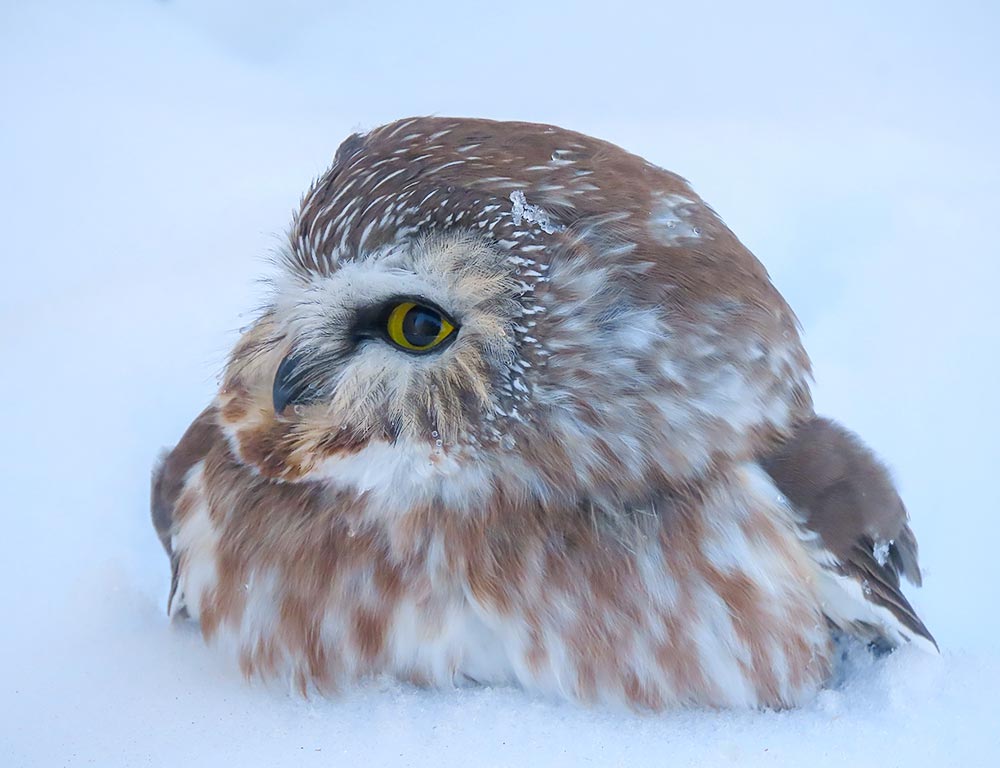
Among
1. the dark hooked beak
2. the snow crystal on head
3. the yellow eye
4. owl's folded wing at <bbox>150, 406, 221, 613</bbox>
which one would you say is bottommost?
owl's folded wing at <bbox>150, 406, 221, 613</bbox>

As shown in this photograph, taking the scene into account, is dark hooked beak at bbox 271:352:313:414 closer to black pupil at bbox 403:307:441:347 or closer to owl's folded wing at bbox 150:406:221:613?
black pupil at bbox 403:307:441:347

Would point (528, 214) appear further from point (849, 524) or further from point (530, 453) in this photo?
point (849, 524)

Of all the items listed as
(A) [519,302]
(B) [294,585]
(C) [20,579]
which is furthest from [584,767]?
(C) [20,579]

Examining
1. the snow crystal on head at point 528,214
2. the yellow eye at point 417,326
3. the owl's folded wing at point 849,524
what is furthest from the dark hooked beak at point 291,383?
the owl's folded wing at point 849,524

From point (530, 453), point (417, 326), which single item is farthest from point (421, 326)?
point (530, 453)

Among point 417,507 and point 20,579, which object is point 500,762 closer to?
point 417,507

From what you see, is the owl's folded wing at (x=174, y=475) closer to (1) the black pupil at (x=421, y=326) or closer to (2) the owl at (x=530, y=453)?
(2) the owl at (x=530, y=453)

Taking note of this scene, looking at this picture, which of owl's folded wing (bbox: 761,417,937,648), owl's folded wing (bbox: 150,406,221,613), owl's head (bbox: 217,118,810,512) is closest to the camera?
owl's head (bbox: 217,118,810,512)

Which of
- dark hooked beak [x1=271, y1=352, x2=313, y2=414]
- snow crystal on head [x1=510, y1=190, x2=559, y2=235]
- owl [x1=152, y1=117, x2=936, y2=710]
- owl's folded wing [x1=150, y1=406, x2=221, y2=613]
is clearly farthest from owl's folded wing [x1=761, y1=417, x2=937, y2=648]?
owl's folded wing [x1=150, y1=406, x2=221, y2=613]
